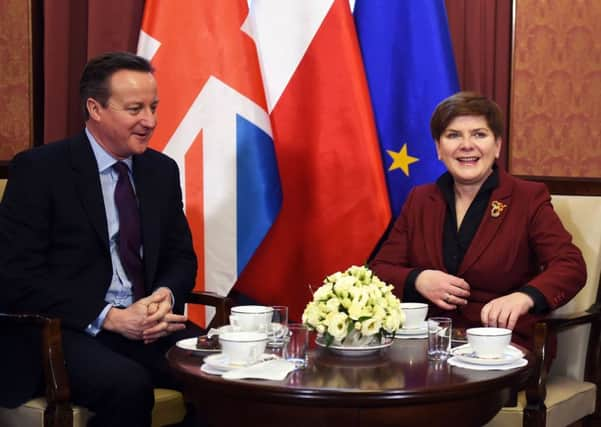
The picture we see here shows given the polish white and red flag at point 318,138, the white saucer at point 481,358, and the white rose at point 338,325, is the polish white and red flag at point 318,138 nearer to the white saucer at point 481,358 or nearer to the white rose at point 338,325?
the white saucer at point 481,358

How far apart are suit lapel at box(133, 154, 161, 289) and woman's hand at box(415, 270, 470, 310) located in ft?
3.06

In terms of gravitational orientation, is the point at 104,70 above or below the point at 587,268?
above

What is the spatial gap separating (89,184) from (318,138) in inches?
41.8

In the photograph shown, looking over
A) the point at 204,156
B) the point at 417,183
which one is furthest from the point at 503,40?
the point at 204,156

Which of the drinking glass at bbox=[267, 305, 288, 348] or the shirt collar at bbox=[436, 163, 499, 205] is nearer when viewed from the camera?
the drinking glass at bbox=[267, 305, 288, 348]

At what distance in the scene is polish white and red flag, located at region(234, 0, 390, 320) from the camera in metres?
3.53

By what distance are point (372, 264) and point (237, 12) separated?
1193 millimetres

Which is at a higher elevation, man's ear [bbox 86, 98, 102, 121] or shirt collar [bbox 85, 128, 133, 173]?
man's ear [bbox 86, 98, 102, 121]

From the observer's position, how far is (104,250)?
9.39ft

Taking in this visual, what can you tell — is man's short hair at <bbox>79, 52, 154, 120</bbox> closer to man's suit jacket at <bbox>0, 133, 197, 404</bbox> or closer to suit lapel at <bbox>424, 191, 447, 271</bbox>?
man's suit jacket at <bbox>0, 133, 197, 404</bbox>

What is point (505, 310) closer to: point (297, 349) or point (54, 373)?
point (297, 349)

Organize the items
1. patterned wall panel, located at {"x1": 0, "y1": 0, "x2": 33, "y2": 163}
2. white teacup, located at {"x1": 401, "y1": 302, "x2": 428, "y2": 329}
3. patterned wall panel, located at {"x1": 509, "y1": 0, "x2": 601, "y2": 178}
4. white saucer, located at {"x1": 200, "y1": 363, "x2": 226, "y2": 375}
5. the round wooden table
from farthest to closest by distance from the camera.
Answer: patterned wall panel, located at {"x1": 0, "y1": 0, "x2": 33, "y2": 163} < patterned wall panel, located at {"x1": 509, "y1": 0, "x2": 601, "y2": 178} < white teacup, located at {"x1": 401, "y1": 302, "x2": 428, "y2": 329} < white saucer, located at {"x1": 200, "y1": 363, "x2": 226, "y2": 375} < the round wooden table

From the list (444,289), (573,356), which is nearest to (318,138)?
(444,289)

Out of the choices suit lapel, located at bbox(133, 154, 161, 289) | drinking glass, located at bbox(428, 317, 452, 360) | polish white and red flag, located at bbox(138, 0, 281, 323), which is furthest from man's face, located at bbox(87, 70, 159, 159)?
drinking glass, located at bbox(428, 317, 452, 360)
